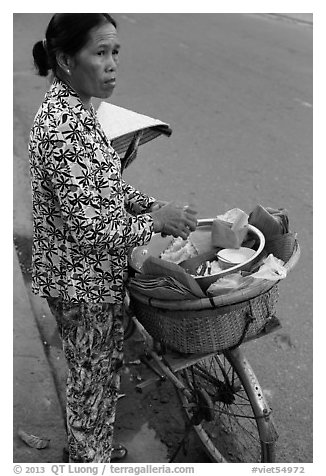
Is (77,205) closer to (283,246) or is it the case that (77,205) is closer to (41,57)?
(41,57)

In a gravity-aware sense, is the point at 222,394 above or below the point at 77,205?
below

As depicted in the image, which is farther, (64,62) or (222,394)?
(222,394)

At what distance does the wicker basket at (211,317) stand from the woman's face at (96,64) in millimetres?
724

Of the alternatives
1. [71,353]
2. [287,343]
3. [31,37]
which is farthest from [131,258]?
[31,37]

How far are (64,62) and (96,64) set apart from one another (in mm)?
111

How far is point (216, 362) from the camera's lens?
2.88m

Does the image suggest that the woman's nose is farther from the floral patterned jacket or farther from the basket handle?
the basket handle

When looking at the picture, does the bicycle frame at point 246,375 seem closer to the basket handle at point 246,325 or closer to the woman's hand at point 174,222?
the basket handle at point 246,325

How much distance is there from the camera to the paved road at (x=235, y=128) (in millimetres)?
3627

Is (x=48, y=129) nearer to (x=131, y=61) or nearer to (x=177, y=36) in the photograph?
(x=131, y=61)

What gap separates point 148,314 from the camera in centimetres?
238

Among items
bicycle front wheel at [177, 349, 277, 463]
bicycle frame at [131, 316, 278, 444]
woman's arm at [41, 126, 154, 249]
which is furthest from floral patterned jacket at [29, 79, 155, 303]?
bicycle front wheel at [177, 349, 277, 463]

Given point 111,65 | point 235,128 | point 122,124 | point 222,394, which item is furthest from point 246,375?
point 235,128
